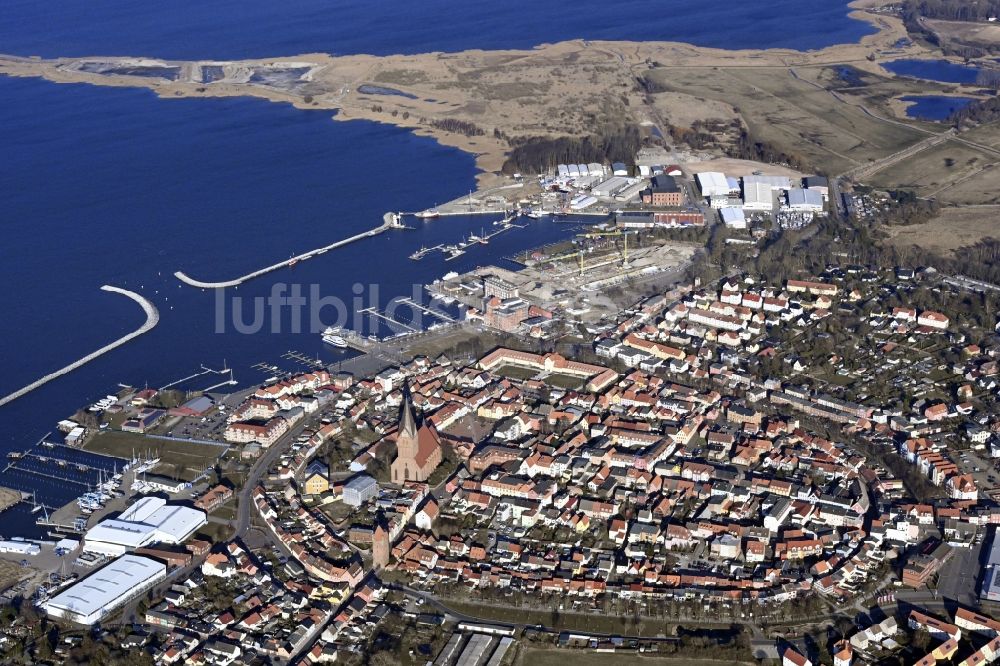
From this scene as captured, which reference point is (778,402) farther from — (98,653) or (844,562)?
(98,653)

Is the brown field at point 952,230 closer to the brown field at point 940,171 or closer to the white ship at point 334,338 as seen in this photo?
the brown field at point 940,171

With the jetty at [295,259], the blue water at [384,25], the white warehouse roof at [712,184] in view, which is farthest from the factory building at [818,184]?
the blue water at [384,25]

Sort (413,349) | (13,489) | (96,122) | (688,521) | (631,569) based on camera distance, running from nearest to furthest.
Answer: (631,569)
(688,521)
(13,489)
(413,349)
(96,122)

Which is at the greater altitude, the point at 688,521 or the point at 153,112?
the point at 153,112

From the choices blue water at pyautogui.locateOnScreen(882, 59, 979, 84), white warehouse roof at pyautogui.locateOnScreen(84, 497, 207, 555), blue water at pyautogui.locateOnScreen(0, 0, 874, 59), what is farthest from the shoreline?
white warehouse roof at pyautogui.locateOnScreen(84, 497, 207, 555)

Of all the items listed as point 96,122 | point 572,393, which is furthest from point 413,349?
point 96,122

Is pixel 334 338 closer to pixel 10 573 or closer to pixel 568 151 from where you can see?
pixel 10 573

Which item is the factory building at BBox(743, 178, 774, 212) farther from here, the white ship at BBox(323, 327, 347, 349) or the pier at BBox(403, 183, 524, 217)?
the white ship at BBox(323, 327, 347, 349)

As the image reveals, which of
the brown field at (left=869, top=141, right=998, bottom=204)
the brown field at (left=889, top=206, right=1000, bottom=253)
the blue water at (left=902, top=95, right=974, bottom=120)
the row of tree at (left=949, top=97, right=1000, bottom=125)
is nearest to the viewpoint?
the brown field at (left=889, top=206, right=1000, bottom=253)

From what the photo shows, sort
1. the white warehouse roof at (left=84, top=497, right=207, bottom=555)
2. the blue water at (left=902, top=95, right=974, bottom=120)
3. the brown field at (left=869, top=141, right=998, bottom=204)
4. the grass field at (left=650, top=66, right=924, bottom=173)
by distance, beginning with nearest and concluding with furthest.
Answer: the white warehouse roof at (left=84, top=497, right=207, bottom=555) < the brown field at (left=869, top=141, right=998, bottom=204) < the grass field at (left=650, top=66, right=924, bottom=173) < the blue water at (left=902, top=95, right=974, bottom=120)
